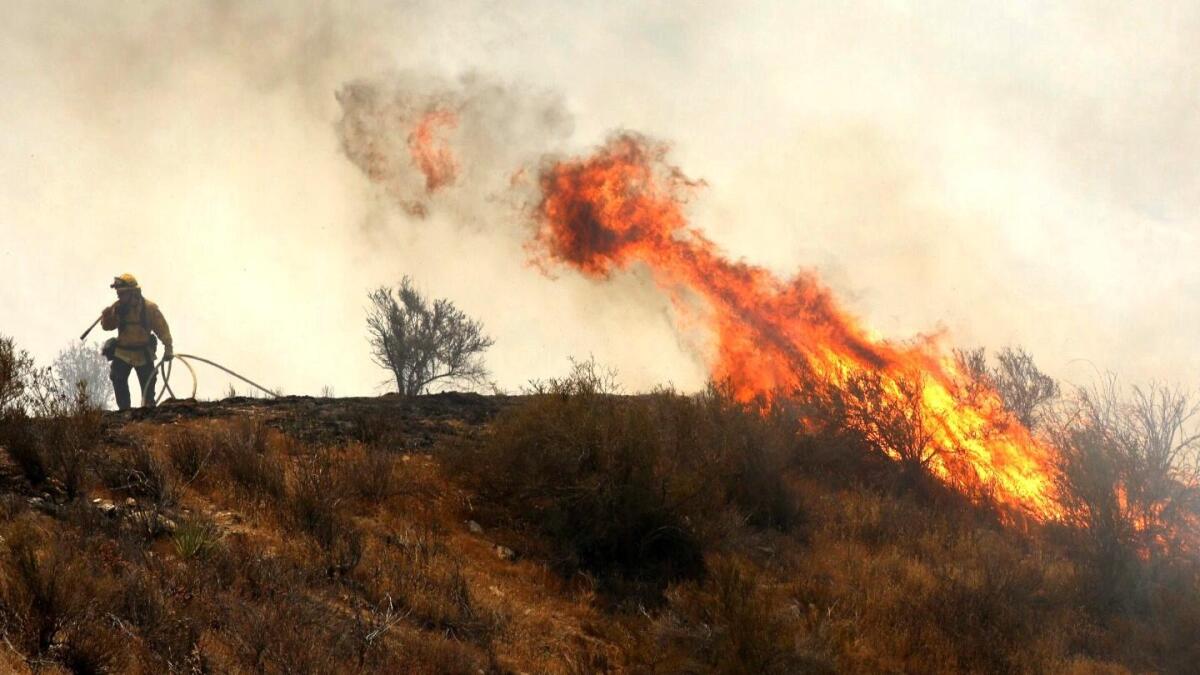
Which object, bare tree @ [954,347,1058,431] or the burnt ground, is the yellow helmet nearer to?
the burnt ground

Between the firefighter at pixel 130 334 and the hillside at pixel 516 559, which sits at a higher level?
the firefighter at pixel 130 334

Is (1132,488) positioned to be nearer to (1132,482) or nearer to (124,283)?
(1132,482)

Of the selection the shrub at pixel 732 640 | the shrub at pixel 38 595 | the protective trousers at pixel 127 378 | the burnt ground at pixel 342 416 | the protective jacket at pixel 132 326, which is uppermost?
the protective jacket at pixel 132 326

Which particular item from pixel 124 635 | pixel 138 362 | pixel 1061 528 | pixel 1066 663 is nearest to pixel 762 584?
pixel 1066 663

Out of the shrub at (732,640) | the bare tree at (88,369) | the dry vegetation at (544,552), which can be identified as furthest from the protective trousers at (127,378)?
the bare tree at (88,369)

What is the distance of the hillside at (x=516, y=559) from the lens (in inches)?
213

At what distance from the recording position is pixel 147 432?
1014 cm

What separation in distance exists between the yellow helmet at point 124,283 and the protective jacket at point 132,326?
245 millimetres

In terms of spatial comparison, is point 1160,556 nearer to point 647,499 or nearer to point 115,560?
point 647,499

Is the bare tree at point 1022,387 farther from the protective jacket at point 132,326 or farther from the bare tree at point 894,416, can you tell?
the protective jacket at point 132,326

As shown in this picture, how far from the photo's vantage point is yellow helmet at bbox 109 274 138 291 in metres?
15.1

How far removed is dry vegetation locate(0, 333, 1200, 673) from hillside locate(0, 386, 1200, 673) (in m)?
0.03

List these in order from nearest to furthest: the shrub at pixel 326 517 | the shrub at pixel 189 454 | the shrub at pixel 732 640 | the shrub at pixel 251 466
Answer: the shrub at pixel 732 640
the shrub at pixel 326 517
the shrub at pixel 251 466
the shrub at pixel 189 454

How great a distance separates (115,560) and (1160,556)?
11381mm
